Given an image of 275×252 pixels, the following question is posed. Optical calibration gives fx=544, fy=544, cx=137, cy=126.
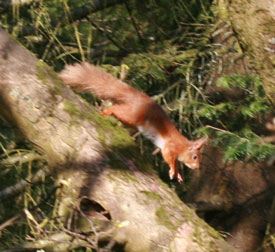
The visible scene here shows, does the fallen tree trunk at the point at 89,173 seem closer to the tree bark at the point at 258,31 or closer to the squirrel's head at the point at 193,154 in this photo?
the tree bark at the point at 258,31

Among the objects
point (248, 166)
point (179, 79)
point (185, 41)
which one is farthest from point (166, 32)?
point (248, 166)

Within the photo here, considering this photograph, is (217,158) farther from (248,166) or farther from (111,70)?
(111,70)

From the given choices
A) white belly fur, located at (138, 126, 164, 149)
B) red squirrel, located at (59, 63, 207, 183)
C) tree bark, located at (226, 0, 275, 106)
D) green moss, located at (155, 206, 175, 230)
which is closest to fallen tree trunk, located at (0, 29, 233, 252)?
green moss, located at (155, 206, 175, 230)

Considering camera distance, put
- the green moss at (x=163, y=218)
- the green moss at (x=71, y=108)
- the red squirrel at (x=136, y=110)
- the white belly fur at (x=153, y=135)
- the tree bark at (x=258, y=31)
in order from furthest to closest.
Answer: the white belly fur at (x=153, y=135) < the red squirrel at (x=136, y=110) < the green moss at (x=71, y=108) < the green moss at (x=163, y=218) < the tree bark at (x=258, y=31)

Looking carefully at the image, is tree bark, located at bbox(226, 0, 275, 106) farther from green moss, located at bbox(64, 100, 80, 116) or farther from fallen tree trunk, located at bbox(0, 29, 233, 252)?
green moss, located at bbox(64, 100, 80, 116)

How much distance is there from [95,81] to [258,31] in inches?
59.0

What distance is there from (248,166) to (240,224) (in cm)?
45

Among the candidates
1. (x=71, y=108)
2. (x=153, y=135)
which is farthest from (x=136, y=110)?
(x=71, y=108)

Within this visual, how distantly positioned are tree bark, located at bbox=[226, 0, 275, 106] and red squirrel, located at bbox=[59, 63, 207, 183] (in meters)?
1.24

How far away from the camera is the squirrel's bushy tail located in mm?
3498

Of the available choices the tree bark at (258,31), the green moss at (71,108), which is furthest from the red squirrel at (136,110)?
the tree bark at (258,31)

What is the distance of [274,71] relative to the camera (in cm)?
249

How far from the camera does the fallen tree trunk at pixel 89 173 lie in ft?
9.08

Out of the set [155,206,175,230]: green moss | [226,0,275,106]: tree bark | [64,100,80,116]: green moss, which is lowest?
[155,206,175,230]: green moss
